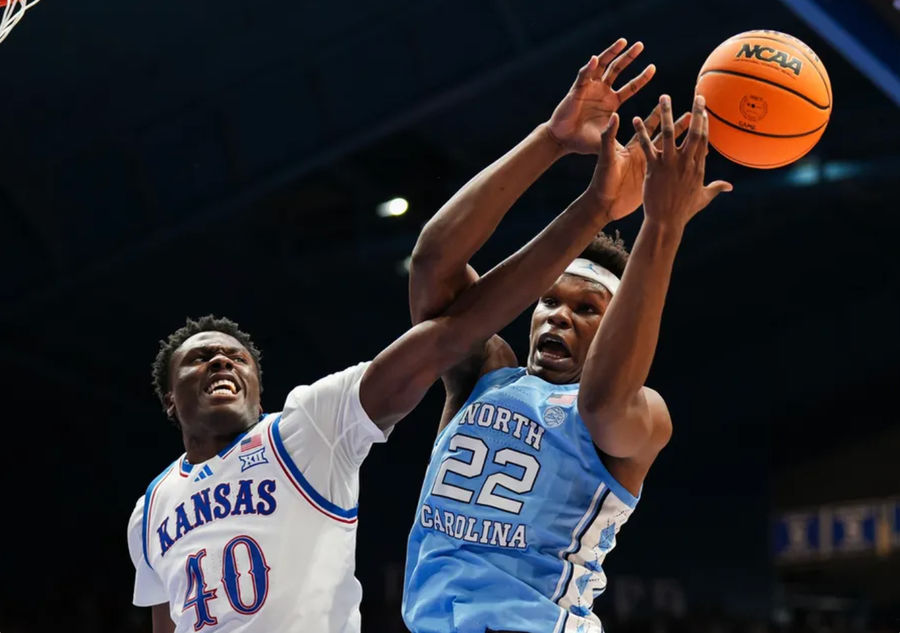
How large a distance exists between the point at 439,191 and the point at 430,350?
8912 millimetres

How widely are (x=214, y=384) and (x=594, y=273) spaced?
1160mm

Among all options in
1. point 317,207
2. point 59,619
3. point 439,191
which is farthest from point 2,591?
point 439,191

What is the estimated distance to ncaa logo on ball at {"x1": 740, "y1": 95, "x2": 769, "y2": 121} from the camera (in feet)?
10.2

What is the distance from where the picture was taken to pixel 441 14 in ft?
32.1

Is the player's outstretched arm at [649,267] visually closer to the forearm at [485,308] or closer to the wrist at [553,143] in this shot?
the forearm at [485,308]

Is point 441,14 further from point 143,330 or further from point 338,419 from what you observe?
point 338,419

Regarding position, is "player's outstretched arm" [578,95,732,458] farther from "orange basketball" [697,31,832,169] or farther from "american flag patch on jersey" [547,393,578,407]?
"orange basketball" [697,31,832,169]

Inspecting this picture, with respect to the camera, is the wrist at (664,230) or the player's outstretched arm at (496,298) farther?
the player's outstretched arm at (496,298)

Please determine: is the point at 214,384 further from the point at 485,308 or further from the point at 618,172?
the point at 618,172

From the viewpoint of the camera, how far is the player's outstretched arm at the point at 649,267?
2.50m

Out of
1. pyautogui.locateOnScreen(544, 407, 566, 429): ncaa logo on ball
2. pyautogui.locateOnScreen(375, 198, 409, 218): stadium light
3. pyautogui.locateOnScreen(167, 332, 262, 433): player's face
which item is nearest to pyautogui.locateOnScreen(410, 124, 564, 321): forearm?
pyautogui.locateOnScreen(544, 407, 566, 429): ncaa logo on ball

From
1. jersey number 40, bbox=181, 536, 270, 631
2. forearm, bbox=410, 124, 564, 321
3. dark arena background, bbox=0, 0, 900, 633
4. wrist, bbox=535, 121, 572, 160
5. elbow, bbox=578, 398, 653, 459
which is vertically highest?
dark arena background, bbox=0, 0, 900, 633

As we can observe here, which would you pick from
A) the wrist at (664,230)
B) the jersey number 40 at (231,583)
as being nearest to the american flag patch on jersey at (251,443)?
the jersey number 40 at (231,583)

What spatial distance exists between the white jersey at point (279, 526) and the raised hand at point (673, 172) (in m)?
1.02
